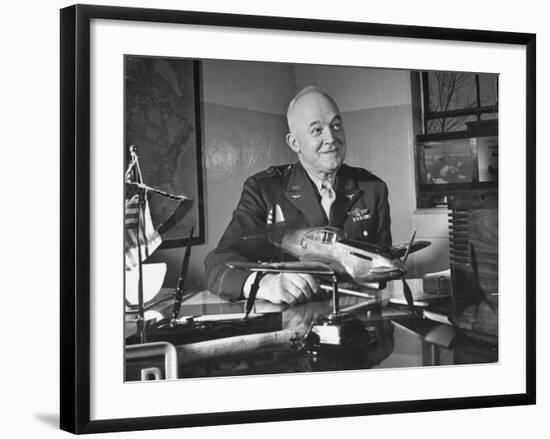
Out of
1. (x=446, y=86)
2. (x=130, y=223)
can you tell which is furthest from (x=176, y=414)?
(x=446, y=86)

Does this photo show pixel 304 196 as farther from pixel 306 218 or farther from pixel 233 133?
pixel 233 133

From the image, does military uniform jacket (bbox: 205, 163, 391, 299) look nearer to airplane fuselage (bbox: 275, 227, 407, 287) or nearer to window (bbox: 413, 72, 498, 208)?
airplane fuselage (bbox: 275, 227, 407, 287)

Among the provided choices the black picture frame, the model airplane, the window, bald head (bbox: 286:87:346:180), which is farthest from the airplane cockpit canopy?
the black picture frame

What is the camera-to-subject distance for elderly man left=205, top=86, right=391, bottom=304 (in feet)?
9.05

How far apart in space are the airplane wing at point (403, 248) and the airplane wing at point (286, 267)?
18 cm

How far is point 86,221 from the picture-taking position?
8.53 feet

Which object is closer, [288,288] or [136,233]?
[136,233]

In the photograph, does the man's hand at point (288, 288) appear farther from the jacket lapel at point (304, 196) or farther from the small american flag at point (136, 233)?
the small american flag at point (136, 233)

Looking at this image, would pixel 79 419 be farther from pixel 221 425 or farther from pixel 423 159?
pixel 423 159

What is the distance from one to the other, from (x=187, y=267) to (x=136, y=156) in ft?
0.95

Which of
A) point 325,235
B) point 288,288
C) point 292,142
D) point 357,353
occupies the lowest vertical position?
point 357,353

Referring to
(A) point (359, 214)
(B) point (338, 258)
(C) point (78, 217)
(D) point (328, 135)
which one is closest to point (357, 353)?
(B) point (338, 258)

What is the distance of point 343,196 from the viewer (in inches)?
113

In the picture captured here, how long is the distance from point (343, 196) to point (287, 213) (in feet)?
0.51
